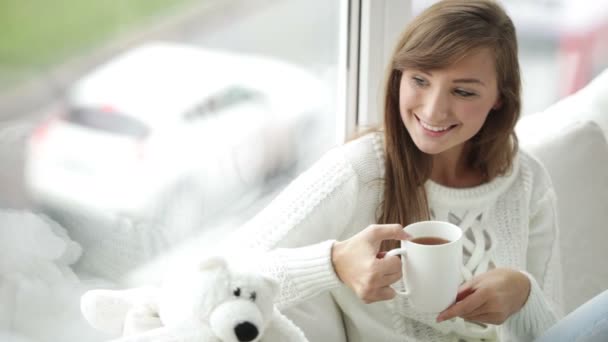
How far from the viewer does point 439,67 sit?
1.36 metres

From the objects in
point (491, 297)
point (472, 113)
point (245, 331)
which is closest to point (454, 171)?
point (472, 113)

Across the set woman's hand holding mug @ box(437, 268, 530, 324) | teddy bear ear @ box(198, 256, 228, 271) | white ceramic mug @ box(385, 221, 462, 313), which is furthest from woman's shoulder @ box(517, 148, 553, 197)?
teddy bear ear @ box(198, 256, 228, 271)

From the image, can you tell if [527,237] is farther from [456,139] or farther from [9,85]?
[9,85]

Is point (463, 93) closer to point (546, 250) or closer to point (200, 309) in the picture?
point (546, 250)

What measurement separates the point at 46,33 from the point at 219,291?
0.52 metres

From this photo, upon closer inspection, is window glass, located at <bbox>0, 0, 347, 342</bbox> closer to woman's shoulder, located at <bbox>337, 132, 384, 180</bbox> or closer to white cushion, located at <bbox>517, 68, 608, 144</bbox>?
woman's shoulder, located at <bbox>337, 132, 384, 180</bbox>

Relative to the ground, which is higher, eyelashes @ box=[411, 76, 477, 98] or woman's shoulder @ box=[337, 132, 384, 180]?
eyelashes @ box=[411, 76, 477, 98]

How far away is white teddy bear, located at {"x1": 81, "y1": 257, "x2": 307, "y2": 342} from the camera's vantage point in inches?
40.0

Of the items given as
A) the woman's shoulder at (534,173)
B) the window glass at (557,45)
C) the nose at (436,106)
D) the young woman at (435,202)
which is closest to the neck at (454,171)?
Answer: the young woman at (435,202)

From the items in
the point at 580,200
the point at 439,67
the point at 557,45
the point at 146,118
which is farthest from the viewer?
the point at 557,45

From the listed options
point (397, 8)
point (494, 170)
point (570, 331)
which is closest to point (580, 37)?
point (397, 8)

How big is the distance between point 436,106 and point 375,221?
27 cm

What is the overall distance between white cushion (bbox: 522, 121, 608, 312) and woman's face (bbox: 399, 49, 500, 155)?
0.47 m

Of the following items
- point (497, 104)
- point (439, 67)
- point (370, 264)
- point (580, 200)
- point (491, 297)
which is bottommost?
point (580, 200)
